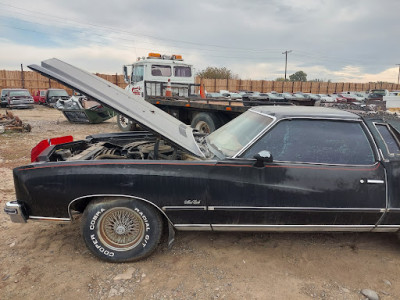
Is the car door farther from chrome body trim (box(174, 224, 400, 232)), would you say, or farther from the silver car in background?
the silver car in background

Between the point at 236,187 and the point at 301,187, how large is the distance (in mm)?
610

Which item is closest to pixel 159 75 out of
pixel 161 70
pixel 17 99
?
pixel 161 70

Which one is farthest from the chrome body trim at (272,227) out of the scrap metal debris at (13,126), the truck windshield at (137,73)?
the scrap metal debris at (13,126)

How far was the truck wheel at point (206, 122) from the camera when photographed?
7.54 metres

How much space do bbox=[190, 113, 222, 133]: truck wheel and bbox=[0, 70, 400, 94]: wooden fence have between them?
58.2 feet

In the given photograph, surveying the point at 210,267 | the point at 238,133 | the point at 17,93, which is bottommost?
the point at 210,267

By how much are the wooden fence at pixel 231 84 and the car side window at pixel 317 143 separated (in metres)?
22.9

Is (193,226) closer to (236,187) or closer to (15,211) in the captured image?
(236,187)

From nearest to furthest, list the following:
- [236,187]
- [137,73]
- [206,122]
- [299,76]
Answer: [236,187] < [206,122] < [137,73] < [299,76]

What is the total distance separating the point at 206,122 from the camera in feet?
25.4

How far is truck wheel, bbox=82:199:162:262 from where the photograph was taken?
273 centimetres

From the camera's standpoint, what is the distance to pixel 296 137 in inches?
113

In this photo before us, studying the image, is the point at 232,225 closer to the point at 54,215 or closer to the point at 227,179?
the point at 227,179

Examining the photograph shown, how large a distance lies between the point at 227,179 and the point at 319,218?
3.20ft
